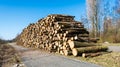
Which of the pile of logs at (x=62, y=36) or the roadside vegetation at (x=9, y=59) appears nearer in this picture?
the roadside vegetation at (x=9, y=59)

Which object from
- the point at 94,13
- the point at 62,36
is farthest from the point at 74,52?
the point at 94,13

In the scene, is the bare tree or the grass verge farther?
the bare tree

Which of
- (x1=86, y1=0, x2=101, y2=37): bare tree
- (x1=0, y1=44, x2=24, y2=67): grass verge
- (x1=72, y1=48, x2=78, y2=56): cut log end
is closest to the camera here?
Answer: (x1=0, y1=44, x2=24, y2=67): grass verge

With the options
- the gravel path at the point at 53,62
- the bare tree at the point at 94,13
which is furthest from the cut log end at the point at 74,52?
the bare tree at the point at 94,13

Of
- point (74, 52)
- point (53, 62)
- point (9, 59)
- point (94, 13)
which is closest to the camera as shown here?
point (53, 62)

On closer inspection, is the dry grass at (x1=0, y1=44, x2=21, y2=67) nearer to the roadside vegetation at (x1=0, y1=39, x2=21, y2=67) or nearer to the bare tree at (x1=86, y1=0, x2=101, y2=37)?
the roadside vegetation at (x1=0, y1=39, x2=21, y2=67)

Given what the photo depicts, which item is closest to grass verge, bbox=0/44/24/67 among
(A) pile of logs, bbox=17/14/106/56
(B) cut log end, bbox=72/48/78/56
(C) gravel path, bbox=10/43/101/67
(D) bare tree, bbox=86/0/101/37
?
(C) gravel path, bbox=10/43/101/67

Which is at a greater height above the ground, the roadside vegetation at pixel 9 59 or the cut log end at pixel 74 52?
the cut log end at pixel 74 52

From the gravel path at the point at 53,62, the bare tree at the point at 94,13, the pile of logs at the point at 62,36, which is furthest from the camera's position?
the bare tree at the point at 94,13

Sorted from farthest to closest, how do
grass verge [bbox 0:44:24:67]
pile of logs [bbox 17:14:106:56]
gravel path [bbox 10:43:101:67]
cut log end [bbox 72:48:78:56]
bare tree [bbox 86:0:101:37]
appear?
bare tree [bbox 86:0:101:37] < pile of logs [bbox 17:14:106:56] < cut log end [bbox 72:48:78:56] < grass verge [bbox 0:44:24:67] < gravel path [bbox 10:43:101:67]

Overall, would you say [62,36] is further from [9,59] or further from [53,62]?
[53,62]

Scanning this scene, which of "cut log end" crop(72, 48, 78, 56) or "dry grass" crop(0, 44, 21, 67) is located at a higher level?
"cut log end" crop(72, 48, 78, 56)

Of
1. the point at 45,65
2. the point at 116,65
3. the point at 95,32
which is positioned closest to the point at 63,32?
the point at 45,65

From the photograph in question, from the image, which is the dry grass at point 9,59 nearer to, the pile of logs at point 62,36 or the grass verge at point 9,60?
the grass verge at point 9,60
